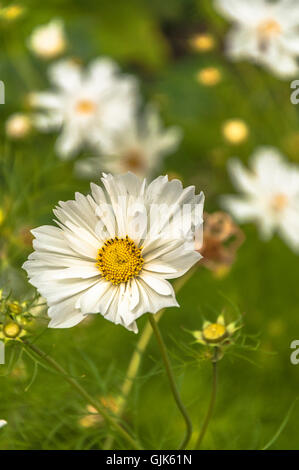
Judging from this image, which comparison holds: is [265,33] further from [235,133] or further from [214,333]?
[214,333]

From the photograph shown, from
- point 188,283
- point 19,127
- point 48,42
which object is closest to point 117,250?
point 188,283

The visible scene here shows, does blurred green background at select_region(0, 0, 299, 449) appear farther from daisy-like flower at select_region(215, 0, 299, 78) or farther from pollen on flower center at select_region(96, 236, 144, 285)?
daisy-like flower at select_region(215, 0, 299, 78)

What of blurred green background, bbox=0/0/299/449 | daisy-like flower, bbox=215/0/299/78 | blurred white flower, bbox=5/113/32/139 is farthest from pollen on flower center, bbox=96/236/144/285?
blurred white flower, bbox=5/113/32/139

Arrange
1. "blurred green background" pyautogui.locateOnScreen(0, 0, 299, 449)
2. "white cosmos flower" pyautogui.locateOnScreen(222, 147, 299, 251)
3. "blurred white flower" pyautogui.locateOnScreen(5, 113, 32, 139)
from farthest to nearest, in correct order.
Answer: "blurred white flower" pyautogui.locateOnScreen(5, 113, 32, 139) < "white cosmos flower" pyautogui.locateOnScreen(222, 147, 299, 251) < "blurred green background" pyautogui.locateOnScreen(0, 0, 299, 449)

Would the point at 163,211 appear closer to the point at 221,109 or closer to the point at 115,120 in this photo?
the point at 115,120

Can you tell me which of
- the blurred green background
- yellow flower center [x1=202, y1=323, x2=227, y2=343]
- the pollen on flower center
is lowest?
yellow flower center [x1=202, y1=323, x2=227, y2=343]

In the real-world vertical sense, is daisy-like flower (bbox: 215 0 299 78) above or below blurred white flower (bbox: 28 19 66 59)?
below
